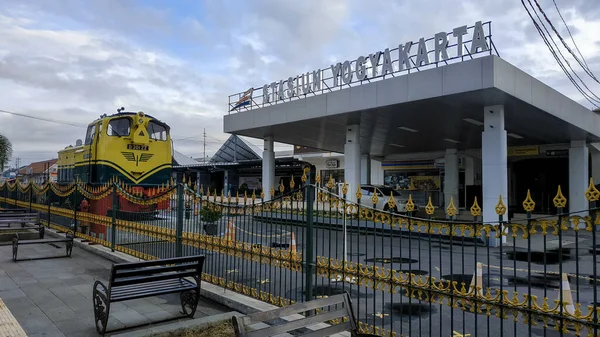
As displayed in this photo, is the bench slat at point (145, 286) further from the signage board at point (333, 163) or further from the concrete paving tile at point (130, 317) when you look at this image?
the signage board at point (333, 163)

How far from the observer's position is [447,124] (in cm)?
1636

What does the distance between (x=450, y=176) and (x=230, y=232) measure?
20494mm

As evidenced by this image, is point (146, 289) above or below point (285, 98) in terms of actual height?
below

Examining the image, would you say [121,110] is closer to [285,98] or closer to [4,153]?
[285,98]

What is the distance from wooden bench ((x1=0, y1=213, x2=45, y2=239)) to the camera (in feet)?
35.2

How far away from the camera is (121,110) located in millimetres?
13477

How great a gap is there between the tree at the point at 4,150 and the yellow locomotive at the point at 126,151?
68.0 ft

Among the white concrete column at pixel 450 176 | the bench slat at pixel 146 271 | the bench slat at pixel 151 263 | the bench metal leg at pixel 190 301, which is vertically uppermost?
the white concrete column at pixel 450 176

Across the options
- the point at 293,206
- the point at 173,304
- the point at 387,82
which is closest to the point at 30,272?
the point at 173,304

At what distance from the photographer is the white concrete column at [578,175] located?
18094mm

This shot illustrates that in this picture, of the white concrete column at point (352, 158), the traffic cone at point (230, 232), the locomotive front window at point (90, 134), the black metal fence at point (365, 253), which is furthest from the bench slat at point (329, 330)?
the white concrete column at point (352, 158)

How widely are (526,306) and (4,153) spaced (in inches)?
1408

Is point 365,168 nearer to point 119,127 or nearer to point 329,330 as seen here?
point 119,127

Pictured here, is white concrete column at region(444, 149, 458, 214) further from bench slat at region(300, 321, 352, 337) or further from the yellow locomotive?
bench slat at region(300, 321, 352, 337)
